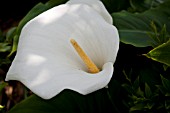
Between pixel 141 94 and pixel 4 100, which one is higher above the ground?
pixel 141 94

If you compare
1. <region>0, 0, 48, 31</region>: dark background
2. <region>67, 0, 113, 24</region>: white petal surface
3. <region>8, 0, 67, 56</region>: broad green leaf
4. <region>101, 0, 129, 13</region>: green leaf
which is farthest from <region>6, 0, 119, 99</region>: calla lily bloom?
<region>0, 0, 48, 31</region>: dark background

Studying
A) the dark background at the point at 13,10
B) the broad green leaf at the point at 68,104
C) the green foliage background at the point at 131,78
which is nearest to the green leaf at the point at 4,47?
the green foliage background at the point at 131,78

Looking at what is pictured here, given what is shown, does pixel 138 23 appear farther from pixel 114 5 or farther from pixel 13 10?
pixel 13 10

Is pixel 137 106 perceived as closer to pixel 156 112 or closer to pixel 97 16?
pixel 156 112

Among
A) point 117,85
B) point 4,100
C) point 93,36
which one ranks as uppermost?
point 93,36

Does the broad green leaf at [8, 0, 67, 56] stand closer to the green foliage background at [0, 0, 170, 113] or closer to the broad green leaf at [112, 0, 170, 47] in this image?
the green foliage background at [0, 0, 170, 113]

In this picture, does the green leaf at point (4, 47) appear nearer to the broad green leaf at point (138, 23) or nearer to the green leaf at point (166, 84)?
the broad green leaf at point (138, 23)

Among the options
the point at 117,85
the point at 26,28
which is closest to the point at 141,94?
the point at 117,85

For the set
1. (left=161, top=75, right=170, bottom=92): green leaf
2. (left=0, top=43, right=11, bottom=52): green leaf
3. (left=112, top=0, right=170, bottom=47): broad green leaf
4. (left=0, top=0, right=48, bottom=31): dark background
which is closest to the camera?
(left=161, top=75, right=170, bottom=92): green leaf
